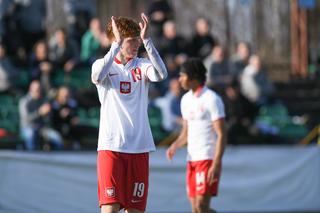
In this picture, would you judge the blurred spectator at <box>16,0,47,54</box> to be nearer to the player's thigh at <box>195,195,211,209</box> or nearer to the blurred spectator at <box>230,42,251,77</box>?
the blurred spectator at <box>230,42,251,77</box>

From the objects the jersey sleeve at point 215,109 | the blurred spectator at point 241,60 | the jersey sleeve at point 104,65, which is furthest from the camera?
the blurred spectator at point 241,60

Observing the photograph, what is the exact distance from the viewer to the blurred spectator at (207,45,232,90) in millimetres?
18328

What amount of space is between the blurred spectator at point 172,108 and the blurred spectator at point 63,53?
1.77 metres

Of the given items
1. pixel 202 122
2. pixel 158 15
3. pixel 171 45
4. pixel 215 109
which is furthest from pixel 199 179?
pixel 158 15

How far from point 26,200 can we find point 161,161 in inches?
87.4

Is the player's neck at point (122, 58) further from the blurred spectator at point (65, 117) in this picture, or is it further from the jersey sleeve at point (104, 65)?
the blurred spectator at point (65, 117)

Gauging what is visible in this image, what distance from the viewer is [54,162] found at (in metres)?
15.1

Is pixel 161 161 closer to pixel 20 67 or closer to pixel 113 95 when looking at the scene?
pixel 20 67

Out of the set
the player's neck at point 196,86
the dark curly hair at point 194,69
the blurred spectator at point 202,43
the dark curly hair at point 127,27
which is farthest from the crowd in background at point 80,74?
the dark curly hair at point 127,27

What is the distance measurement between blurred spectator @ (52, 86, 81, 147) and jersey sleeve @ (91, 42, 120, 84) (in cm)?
726

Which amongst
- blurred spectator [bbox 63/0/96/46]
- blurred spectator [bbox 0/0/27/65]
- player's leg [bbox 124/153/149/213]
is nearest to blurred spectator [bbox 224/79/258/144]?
blurred spectator [bbox 63/0/96/46]

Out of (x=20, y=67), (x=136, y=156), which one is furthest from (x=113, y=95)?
(x=20, y=67)

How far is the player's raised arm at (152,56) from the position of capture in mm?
8883

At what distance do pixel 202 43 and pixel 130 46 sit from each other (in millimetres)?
10158
